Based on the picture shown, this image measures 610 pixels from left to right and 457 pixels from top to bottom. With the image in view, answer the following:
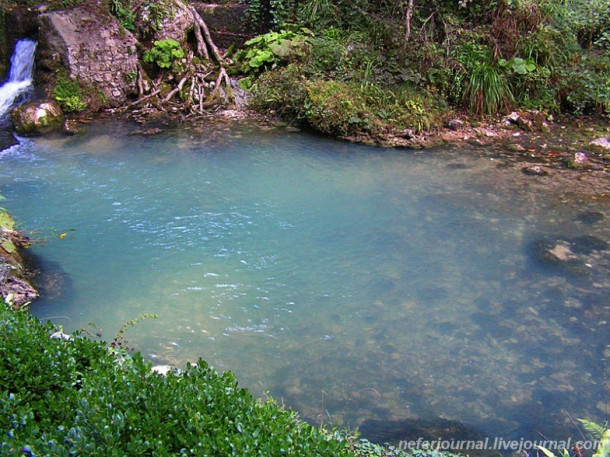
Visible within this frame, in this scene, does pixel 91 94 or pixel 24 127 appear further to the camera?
pixel 91 94

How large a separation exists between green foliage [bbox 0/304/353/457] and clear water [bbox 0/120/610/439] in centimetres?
159

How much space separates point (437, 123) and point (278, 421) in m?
8.77

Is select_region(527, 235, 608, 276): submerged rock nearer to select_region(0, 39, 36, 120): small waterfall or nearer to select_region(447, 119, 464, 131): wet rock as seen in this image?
select_region(447, 119, 464, 131): wet rock

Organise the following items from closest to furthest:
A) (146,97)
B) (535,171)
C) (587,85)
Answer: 1. (535,171)
2. (587,85)
3. (146,97)

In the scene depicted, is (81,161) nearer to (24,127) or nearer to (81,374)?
(24,127)

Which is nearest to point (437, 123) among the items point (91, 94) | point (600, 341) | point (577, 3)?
point (577, 3)

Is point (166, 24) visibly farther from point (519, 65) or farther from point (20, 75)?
point (519, 65)

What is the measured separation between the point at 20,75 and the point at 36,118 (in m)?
2.17

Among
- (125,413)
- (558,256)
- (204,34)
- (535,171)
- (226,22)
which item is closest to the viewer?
(125,413)

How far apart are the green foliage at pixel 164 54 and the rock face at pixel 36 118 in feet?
8.65

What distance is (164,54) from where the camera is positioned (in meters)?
11.9

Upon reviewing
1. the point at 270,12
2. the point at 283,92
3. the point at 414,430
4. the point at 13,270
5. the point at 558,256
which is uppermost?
the point at 270,12

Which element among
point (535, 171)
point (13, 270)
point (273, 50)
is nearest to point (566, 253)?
point (535, 171)

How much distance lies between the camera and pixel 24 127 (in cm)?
985
